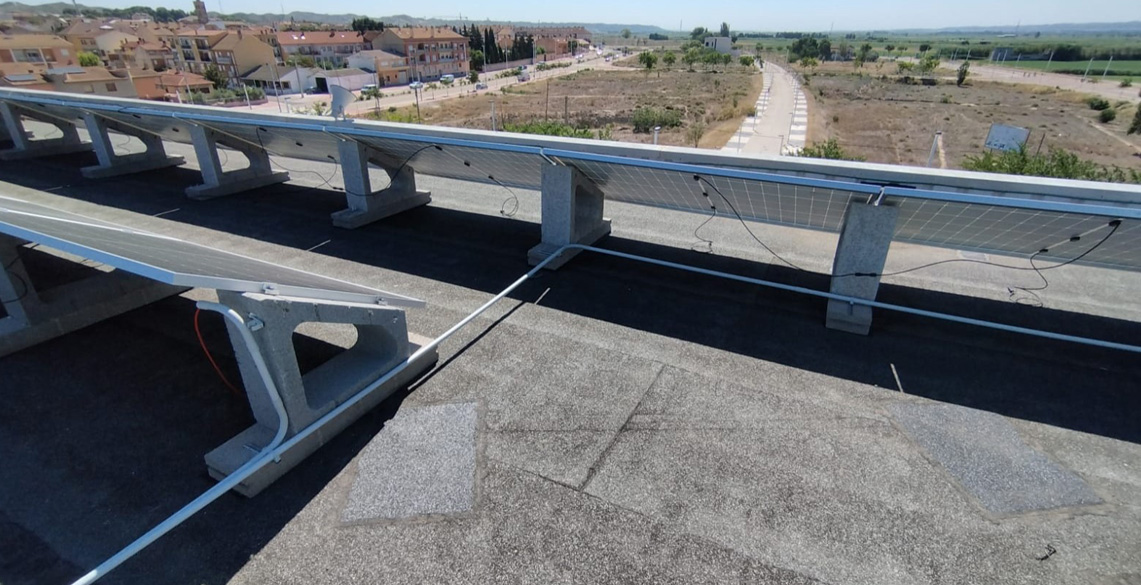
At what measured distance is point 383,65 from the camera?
10100 centimetres

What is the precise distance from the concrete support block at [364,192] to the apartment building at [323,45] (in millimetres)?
115316

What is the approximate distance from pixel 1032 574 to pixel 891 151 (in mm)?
42367

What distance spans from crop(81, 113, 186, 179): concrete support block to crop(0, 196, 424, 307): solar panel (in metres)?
14.3

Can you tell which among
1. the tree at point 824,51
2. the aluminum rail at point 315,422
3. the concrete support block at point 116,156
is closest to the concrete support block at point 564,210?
the aluminum rail at point 315,422

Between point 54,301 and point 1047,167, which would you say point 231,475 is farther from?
point 1047,167

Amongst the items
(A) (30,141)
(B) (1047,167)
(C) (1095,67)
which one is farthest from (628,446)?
(C) (1095,67)

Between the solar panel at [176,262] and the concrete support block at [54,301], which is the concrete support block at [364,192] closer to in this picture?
the concrete support block at [54,301]

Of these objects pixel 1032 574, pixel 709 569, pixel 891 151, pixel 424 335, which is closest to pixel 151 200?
pixel 424 335

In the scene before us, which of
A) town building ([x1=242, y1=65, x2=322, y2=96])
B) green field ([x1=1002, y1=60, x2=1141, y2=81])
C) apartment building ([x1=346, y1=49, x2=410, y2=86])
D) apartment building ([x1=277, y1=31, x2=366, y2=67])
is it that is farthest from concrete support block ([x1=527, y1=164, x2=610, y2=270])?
green field ([x1=1002, y1=60, x2=1141, y2=81])

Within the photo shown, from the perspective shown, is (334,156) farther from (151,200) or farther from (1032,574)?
(1032,574)

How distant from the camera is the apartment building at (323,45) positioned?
4284 inches

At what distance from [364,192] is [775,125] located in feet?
152

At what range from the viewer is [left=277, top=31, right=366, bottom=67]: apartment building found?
357 ft

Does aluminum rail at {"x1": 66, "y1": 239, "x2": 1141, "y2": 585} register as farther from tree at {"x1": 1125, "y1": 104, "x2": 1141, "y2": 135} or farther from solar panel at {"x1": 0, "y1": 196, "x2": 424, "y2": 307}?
tree at {"x1": 1125, "y1": 104, "x2": 1141, "y2": 135}
